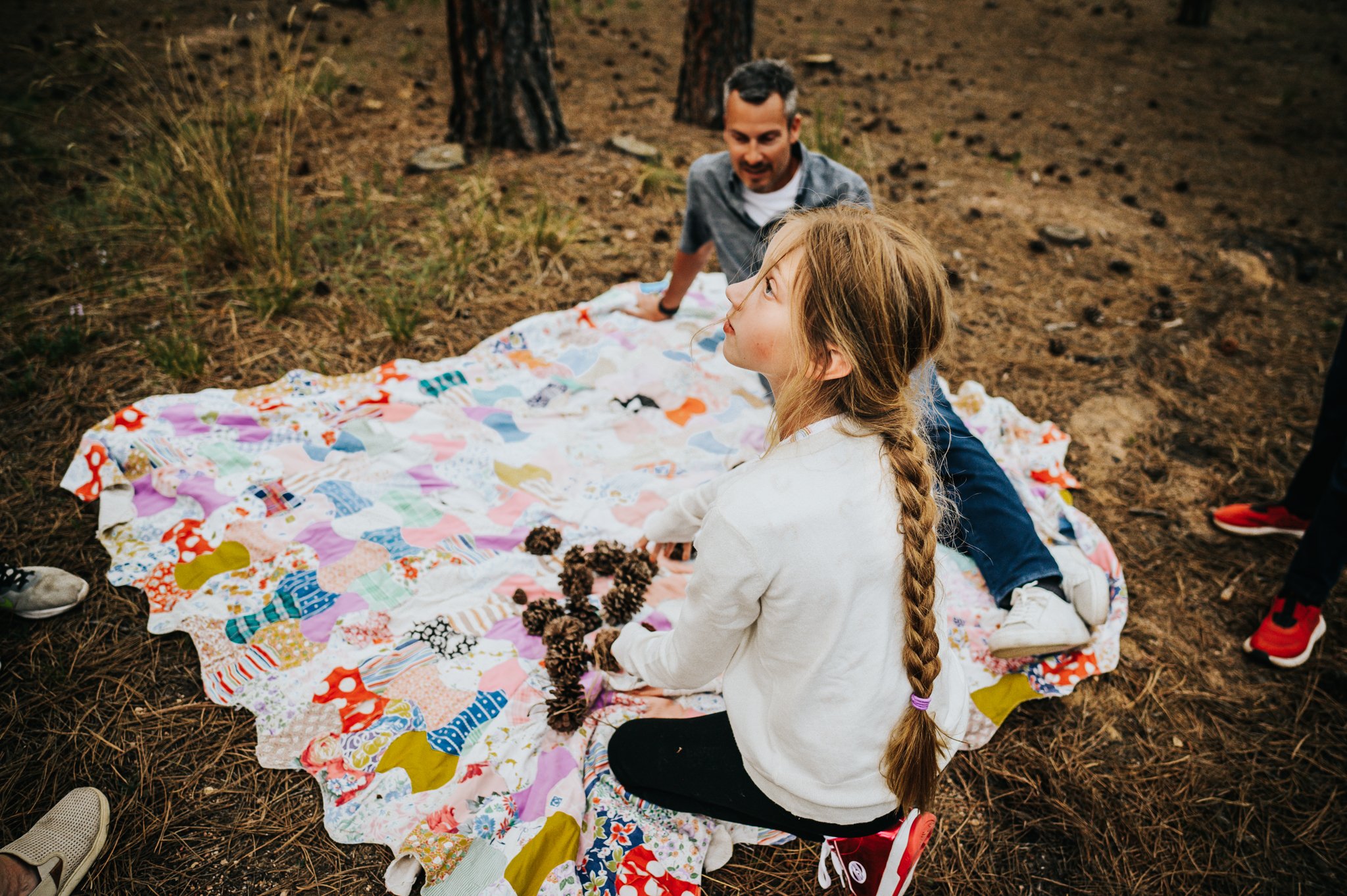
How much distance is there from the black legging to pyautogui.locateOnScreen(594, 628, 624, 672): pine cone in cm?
21

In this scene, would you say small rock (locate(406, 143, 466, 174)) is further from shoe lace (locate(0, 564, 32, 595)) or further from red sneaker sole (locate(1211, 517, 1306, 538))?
red sneaker sole (locate(1211, 517, 1306, 538))

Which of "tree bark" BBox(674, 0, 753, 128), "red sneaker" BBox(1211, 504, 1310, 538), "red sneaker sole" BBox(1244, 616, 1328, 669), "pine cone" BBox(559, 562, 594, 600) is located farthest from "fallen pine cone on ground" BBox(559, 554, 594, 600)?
"tree bark" BBox(674, 0, 753, 128)

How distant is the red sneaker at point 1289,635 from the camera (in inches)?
85.7

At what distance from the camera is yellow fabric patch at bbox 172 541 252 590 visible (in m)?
2.14

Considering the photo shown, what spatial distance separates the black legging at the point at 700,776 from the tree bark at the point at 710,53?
473 cm

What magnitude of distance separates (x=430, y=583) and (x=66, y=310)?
226 centimetres

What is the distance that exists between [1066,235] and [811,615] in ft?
13.4

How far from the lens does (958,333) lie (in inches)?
140

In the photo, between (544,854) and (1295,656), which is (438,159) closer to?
(544,854)

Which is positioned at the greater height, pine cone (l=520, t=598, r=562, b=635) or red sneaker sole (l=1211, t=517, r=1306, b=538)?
red sneaker sole (l=1211, t=517, r=1306, b=538)

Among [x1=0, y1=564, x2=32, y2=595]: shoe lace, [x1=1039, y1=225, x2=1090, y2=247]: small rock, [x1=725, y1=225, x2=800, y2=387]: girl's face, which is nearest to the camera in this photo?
[x1=725, y1=225, x2=800, y2=387]: girl's face

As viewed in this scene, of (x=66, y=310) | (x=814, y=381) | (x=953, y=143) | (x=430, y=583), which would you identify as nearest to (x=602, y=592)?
(x=430, y=583)

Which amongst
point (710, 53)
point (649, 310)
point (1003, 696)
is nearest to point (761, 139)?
point (649, 310)

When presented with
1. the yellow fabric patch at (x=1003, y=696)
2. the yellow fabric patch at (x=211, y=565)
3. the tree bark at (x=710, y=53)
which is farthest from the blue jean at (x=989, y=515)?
the tree bark at (x=710, y=53)
